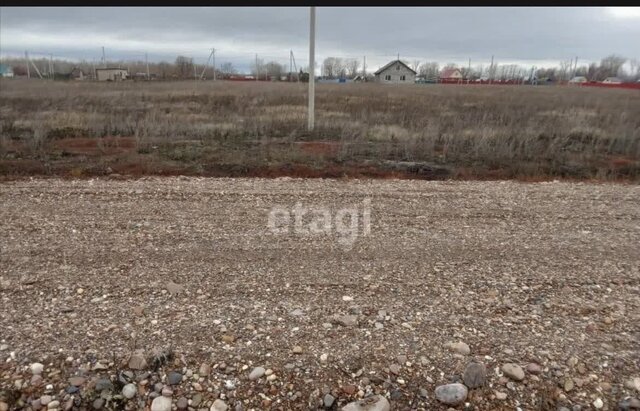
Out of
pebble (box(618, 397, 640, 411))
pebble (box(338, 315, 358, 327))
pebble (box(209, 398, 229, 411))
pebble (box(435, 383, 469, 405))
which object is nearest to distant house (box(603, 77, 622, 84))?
pebble (box(618, 397, 640, 411))

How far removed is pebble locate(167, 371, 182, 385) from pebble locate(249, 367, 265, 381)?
394mm

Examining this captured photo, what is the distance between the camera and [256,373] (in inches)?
94.2

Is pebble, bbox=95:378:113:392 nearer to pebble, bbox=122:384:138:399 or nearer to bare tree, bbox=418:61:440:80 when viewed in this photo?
pebble, bbox=122:384:138:399

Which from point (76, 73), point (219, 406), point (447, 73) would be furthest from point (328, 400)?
point (447, 73)

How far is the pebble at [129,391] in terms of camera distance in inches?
87.6

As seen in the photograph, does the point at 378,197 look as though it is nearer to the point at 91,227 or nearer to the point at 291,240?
the point at 291,240

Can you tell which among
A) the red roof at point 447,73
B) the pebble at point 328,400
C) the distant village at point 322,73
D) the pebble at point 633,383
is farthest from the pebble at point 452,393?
the red roof at point 447,73

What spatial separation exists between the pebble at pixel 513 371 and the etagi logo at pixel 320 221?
199 centimetres

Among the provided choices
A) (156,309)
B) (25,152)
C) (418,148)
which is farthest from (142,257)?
(418,148)

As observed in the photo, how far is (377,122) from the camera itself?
47.0 ft

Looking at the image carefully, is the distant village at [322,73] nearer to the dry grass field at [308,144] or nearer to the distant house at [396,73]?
the distant house at [396,73]

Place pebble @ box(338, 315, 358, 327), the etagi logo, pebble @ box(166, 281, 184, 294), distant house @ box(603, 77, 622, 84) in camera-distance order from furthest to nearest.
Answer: distant house @ box(603, 77, 622, 84)
the etagi logo
pebble @ box(166, 281, 184, 294)
pebble @ box(338, 315, 358, 327)

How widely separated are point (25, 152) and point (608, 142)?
14593 millimetres

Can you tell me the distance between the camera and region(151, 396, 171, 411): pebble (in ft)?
7.13
